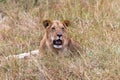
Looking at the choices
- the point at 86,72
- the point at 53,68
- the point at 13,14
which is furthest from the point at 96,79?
the point at 13,14

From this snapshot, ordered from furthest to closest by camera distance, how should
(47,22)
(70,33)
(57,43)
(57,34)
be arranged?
(70,33) < (47,22) < (57,43) < (57,34)

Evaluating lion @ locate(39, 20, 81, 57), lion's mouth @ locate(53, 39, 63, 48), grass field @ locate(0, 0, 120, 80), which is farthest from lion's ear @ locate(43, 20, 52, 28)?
grass field @ locate(0, 0, 120, 80)

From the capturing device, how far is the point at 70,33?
5566mm

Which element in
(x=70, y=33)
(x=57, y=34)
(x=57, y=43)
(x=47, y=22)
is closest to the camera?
(x=57, y=34)

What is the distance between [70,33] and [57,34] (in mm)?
664

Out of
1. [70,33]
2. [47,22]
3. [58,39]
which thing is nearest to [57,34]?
[58,39]

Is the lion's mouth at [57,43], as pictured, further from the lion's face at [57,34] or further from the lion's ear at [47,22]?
the lion's ear at [47,22]

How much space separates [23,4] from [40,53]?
7.08ft

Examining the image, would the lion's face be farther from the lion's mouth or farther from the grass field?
the grass field

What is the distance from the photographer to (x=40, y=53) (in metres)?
5.18

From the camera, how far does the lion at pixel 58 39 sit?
4.99m

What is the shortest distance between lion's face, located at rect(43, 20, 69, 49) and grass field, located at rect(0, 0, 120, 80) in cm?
16

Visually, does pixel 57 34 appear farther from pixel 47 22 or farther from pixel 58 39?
pixel 47 22

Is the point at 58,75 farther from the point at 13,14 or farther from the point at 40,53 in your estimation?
the point at 13,14
